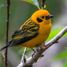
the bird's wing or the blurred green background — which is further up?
the bird's wing

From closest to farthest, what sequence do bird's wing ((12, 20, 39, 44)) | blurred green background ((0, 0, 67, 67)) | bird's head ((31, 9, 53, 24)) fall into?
bird's wing ((12, 20, 39, 44)) < bird's head ((31, 9, 53, 24)) < blurred green background ((0, 0, 67, 67))

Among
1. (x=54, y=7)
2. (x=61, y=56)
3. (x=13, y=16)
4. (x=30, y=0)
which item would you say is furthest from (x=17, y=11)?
(x=61, y=56)

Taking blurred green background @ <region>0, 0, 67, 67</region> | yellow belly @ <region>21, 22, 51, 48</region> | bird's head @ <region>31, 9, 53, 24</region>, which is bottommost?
blurred green background @ <region>0, 0, 67, 67</region>

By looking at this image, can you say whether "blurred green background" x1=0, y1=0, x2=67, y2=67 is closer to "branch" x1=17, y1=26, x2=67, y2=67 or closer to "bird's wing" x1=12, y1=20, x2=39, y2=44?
"bird's wing" x1=12, y1=20, x2=39, y2=44

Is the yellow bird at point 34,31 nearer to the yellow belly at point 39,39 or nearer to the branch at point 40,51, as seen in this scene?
the yellow belly at point 39,39

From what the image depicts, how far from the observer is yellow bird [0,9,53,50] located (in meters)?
1.91

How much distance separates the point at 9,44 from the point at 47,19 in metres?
0.47

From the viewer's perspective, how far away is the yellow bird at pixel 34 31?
1911mm

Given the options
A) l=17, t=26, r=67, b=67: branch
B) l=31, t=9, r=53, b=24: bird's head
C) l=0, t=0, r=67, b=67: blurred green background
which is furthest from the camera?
l=0, t=0, r=67, b=67: blurred green background

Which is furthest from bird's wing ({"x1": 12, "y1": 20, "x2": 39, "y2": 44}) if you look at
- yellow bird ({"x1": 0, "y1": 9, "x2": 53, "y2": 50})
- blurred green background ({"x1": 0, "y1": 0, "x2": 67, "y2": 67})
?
blurred green background ({"x1": 0, "y1": 0, "x2": 67, "y2": 67})

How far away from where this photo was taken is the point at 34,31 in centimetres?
214

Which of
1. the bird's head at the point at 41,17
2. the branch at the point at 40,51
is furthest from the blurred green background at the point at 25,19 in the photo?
the branch at the point at 40,51

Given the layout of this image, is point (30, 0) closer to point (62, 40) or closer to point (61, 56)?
point (62, 40)

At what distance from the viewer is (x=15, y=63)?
8.71 feet
